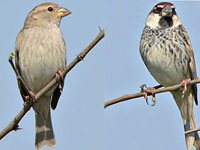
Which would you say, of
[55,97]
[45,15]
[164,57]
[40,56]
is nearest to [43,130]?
[55,97]

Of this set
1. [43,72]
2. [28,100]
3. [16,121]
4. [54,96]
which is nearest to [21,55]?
[43,72]

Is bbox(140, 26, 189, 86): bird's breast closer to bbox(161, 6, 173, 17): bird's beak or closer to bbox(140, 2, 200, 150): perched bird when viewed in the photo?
bbox(140, 2, 200, 150): perched bird

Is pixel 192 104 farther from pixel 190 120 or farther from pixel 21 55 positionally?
pixel 21 55

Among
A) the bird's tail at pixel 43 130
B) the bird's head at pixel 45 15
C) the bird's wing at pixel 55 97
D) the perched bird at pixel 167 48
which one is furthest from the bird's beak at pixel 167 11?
the bird's tail at pixel 43 130

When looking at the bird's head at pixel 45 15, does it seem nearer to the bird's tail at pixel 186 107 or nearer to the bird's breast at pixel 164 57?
the bird's breast at pixel 164 57

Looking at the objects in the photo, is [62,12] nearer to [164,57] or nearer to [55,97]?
[55,97]

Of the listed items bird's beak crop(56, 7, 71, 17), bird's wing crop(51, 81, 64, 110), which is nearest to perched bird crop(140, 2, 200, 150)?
bird's beak crop(56, 7, 71, 17)
